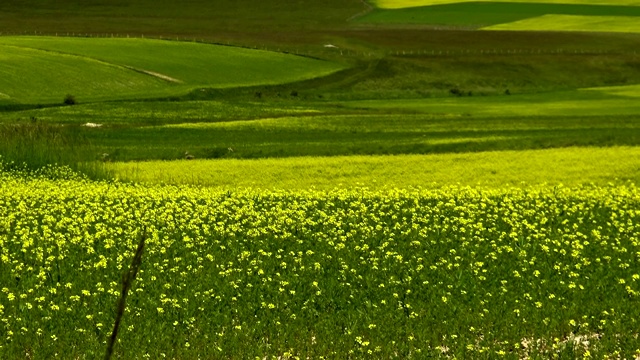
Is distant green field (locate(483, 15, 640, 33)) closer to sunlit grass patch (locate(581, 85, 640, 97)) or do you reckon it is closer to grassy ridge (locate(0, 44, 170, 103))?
sunlit grass patch (locate(581, 85, 640, 97))

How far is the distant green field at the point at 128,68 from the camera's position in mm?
68688

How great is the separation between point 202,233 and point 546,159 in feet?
56.5

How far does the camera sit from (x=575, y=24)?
13600 cm

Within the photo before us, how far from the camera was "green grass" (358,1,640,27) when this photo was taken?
139 meters

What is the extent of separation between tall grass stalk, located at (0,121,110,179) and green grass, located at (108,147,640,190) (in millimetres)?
937

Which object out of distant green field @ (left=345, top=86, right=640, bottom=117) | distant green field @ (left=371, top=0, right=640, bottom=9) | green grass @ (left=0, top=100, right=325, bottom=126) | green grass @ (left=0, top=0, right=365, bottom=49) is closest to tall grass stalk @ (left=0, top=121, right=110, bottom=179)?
green grass @ (left=0, top=100, right=325, bottom=126)

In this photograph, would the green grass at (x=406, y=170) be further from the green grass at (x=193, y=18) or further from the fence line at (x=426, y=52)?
the green grass at (x=193, y=18)

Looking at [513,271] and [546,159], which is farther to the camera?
[546,159]

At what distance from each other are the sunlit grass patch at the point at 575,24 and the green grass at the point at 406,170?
97.1 metres

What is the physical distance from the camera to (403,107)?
64812mm

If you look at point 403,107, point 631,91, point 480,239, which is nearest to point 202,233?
point 480,239

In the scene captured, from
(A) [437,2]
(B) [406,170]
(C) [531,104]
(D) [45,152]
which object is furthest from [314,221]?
(A) [437,2]

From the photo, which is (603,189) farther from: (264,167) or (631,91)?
(631,91)

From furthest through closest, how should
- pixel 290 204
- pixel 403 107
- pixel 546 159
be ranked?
1. pixel 403 107
2. pixel 546 159
3. pixel 290 204
